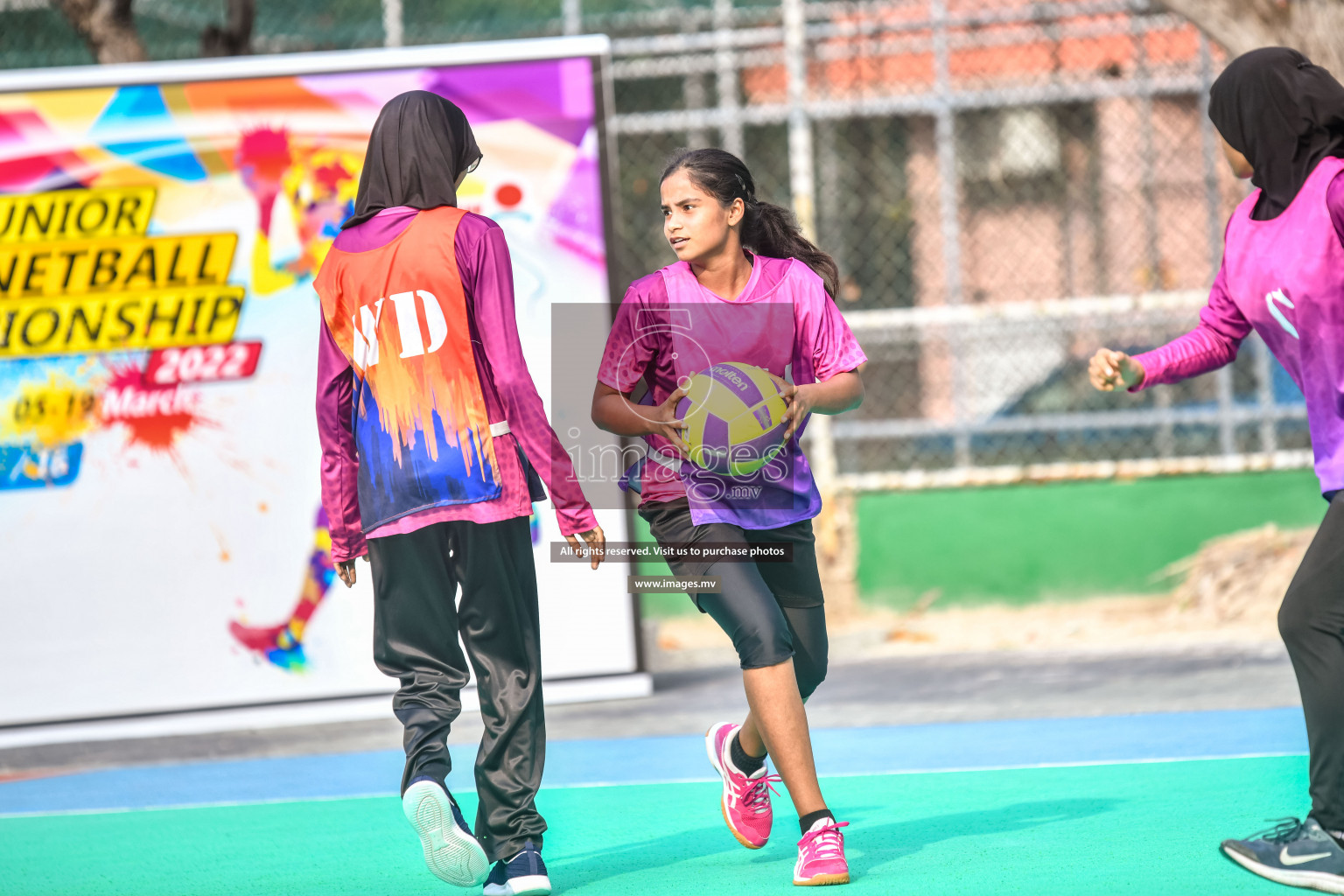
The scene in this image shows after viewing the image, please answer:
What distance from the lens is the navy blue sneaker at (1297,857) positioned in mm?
3543

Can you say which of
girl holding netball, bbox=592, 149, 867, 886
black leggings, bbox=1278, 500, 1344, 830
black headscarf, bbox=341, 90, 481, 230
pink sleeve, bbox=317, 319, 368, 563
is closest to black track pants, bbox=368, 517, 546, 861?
pink sleeve, bbox=317, 319, 368, 563

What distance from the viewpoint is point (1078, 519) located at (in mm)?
8953

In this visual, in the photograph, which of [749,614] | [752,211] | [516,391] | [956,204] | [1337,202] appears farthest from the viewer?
[956,204]

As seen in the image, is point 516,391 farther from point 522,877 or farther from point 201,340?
point 201,340

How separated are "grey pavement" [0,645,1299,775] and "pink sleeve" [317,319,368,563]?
8.68 feet

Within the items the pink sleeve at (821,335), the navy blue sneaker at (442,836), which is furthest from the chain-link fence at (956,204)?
the navy blue sneaker at (442,836)

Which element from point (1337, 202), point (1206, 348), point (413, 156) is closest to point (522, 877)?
point (413, 156)

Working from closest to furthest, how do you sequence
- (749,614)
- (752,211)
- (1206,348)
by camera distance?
(749,614) → (1206,348) → (752,211)

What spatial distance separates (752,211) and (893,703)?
11.1 feet

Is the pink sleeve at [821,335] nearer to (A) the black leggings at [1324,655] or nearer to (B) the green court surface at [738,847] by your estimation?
(A) the black leggings at [1324,655]

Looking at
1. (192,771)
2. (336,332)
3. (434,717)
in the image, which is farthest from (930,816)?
(192,771)

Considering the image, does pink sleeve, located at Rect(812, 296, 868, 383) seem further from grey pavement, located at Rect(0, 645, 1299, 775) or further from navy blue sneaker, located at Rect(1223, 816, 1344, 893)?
grey pavement, located at Rect(0, 645, 1299, 775)

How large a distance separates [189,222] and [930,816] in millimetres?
4372

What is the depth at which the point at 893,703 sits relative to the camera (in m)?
6.85
